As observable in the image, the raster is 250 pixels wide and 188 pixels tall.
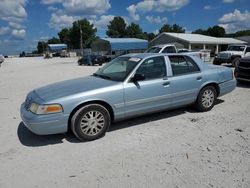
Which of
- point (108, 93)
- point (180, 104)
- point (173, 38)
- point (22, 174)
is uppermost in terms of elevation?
point (173, 38)

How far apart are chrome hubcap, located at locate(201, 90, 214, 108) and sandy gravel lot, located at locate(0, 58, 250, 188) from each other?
0.35m

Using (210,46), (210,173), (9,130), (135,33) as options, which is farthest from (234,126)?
(135,33)

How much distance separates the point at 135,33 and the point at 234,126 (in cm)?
8435

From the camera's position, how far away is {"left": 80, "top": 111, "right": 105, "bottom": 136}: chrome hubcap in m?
4.30

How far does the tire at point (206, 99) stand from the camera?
5.67 meters

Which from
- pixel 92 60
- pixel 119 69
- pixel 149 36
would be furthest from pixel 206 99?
pixel 149 36

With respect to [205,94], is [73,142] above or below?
below

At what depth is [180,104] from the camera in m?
5.39

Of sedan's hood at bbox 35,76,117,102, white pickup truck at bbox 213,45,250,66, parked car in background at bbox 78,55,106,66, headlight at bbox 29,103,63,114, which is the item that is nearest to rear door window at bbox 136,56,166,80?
sedan's hood at bbox 35,76,117,102

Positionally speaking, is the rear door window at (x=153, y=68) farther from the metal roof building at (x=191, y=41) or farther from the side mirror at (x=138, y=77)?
the metal roof building at (x=191, y=41)

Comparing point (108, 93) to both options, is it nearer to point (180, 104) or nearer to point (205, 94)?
point (180, 104)

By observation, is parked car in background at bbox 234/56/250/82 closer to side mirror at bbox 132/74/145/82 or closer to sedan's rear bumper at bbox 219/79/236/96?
Answer: sedan's rear bumper at bbox 219/79/236/96

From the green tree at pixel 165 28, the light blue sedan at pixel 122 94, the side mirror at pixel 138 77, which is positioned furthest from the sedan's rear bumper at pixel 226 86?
the green tree at pixel 165 28

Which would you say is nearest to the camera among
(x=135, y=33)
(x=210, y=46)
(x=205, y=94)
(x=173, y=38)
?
(x=205, y=94)
